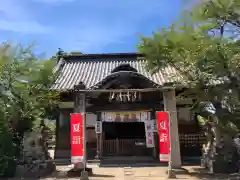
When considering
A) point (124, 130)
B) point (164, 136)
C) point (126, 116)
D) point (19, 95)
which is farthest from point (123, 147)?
point (19, 95)

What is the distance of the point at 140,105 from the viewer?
Answer: 16.4 m

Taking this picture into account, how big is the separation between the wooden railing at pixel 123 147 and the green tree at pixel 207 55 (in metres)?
5.15

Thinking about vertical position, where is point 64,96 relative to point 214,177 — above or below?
above

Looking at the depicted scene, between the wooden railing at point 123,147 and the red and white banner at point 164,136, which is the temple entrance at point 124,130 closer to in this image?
the wooden railing at point 123,147

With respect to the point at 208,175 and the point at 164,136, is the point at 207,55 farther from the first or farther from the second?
the point at 208,175

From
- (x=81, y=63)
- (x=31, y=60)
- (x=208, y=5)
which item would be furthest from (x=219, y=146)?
(x=81, y=63)

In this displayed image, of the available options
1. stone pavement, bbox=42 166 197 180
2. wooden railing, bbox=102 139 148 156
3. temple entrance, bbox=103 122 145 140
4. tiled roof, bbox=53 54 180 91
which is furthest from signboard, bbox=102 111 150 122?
stone pavement, bbox=42 166 197 180

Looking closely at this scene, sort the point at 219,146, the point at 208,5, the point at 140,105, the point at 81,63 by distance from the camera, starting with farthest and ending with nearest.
→ 1. the point at 81,63
2. the point at 140,105
3. the point at 219,146
4. the point at 208,5

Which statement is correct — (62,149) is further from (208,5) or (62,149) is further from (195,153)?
(208,5)

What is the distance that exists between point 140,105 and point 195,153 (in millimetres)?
4807

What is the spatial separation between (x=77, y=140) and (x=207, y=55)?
21.4ft

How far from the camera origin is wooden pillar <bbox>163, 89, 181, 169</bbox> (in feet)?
42.0

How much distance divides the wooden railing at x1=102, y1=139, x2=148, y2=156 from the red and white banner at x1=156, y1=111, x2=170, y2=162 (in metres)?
4.72

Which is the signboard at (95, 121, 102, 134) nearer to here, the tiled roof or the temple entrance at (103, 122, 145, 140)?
the temple entrance at (103, 122, 145, 140)
